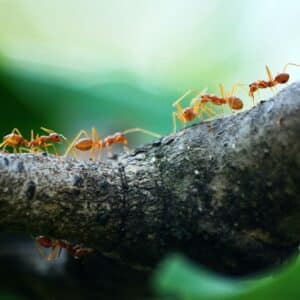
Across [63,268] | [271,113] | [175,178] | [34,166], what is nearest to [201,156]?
[175,178]

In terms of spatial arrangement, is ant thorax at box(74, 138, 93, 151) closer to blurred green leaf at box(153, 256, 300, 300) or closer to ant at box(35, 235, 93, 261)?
ant at box(35, 235, 93, 261)

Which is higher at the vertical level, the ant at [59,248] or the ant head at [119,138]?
the ant head at [119,138]

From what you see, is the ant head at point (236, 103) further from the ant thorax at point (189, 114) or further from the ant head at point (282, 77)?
the ant head at point (282, 77)

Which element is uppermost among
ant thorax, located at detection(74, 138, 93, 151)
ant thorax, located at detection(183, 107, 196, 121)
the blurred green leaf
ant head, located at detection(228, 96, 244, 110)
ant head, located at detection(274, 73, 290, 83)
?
ant head, located at detection(274, 73, 290, 83)

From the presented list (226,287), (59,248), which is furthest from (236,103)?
(226,287)

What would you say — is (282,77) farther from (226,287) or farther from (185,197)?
(226,287)

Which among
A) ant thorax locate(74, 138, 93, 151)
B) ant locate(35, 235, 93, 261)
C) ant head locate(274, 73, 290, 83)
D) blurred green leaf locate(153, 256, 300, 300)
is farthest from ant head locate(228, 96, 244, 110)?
blurred green leaf locate(153, 256, 300, 300)

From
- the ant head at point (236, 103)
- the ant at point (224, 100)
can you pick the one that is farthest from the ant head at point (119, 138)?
the ant head at point (236, 103)

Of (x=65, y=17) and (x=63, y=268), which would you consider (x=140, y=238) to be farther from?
(x=65, y=17)

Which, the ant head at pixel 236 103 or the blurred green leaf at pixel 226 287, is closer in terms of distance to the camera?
the blurred green leaf at pixel 226 287
